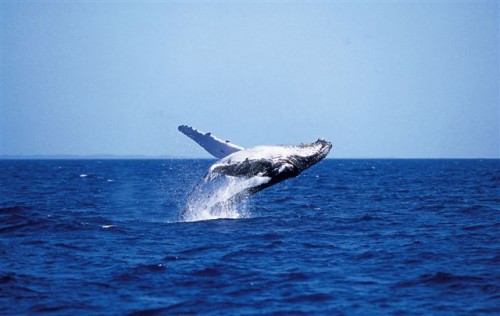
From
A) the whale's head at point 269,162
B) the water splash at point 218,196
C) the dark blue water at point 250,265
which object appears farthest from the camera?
the water splash at point 218,196

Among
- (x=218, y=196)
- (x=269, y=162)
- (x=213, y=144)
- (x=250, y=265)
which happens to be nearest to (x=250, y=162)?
(x=269, y=162)

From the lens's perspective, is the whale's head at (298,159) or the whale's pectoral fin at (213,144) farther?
the whale's pectoral fin at (213,144)

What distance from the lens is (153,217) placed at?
17219 millimetres

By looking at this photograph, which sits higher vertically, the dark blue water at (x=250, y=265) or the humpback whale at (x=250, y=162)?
the humpback whale at (x=250, y=162)

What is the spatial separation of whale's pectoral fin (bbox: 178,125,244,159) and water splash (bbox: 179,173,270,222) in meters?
0.52

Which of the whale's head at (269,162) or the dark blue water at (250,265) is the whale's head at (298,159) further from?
the dark blue water at (250,265)

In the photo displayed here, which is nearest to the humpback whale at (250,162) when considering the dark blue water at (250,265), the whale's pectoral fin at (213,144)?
the whale's pectoral fin at (213,144)

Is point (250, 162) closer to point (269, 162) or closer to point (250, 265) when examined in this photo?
point (269, 162)

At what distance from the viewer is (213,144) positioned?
41.9ft

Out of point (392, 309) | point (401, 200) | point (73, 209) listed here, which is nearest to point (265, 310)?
point (392, 309)

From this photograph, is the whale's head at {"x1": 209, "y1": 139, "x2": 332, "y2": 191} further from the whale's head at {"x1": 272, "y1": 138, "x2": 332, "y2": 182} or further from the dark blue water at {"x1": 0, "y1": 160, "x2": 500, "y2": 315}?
the dark blue water at {"x1": 0, "y1": 160, "x2": 500, "y2": 315}

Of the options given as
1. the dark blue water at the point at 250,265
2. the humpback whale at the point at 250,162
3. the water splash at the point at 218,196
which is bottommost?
the dark blue water at the point at 250,265

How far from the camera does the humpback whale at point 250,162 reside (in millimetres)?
12039

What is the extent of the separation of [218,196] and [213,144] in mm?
1604
